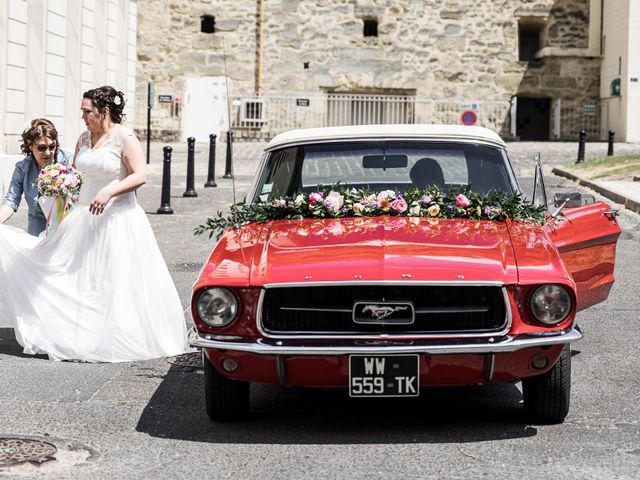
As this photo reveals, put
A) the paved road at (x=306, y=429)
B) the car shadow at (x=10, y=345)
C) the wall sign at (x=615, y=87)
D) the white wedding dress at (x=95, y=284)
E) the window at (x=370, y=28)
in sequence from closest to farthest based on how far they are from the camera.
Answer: the paved road at (x=306, y=429), the white wedding dress at (x=95, y=284), the car shadow at (x=10, y=345), the wall sign at (x=615, y=87), the window at (x=370, y=28)

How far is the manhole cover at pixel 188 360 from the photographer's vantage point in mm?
7355

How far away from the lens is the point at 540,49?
40656mm

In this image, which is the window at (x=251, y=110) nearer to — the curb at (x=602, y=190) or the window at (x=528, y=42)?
the window at (x=528, y=42)

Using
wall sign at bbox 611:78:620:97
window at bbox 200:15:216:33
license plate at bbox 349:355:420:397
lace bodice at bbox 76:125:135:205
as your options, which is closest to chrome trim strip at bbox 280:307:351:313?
license plate at bbox 349:355:420:397

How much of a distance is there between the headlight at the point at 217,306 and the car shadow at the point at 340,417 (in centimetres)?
57

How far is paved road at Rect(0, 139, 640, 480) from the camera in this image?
5.04m

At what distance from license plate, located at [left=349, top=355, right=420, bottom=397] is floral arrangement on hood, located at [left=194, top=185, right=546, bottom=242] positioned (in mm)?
1398

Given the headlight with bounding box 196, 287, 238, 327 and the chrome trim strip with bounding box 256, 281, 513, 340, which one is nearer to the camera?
the chrome trim strip with bounding box 256, 281, 513, 340

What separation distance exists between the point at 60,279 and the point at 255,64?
3280 cm

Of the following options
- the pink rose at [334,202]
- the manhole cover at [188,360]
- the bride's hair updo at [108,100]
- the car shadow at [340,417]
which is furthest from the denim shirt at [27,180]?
the pink rose at [334,202]

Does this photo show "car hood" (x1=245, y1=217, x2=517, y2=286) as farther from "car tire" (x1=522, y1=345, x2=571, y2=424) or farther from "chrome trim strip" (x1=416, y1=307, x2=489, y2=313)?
"car tire" (x1=522, y1=345, x2=571, y2=424)

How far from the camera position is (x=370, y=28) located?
134ft

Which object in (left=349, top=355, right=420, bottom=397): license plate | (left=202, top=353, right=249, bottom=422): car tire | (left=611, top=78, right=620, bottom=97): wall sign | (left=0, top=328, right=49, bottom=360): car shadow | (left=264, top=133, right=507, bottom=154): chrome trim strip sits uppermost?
(left=611, top=78, right=620, bottom=97): wall sign

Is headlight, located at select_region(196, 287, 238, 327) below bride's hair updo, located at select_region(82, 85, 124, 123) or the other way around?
below
